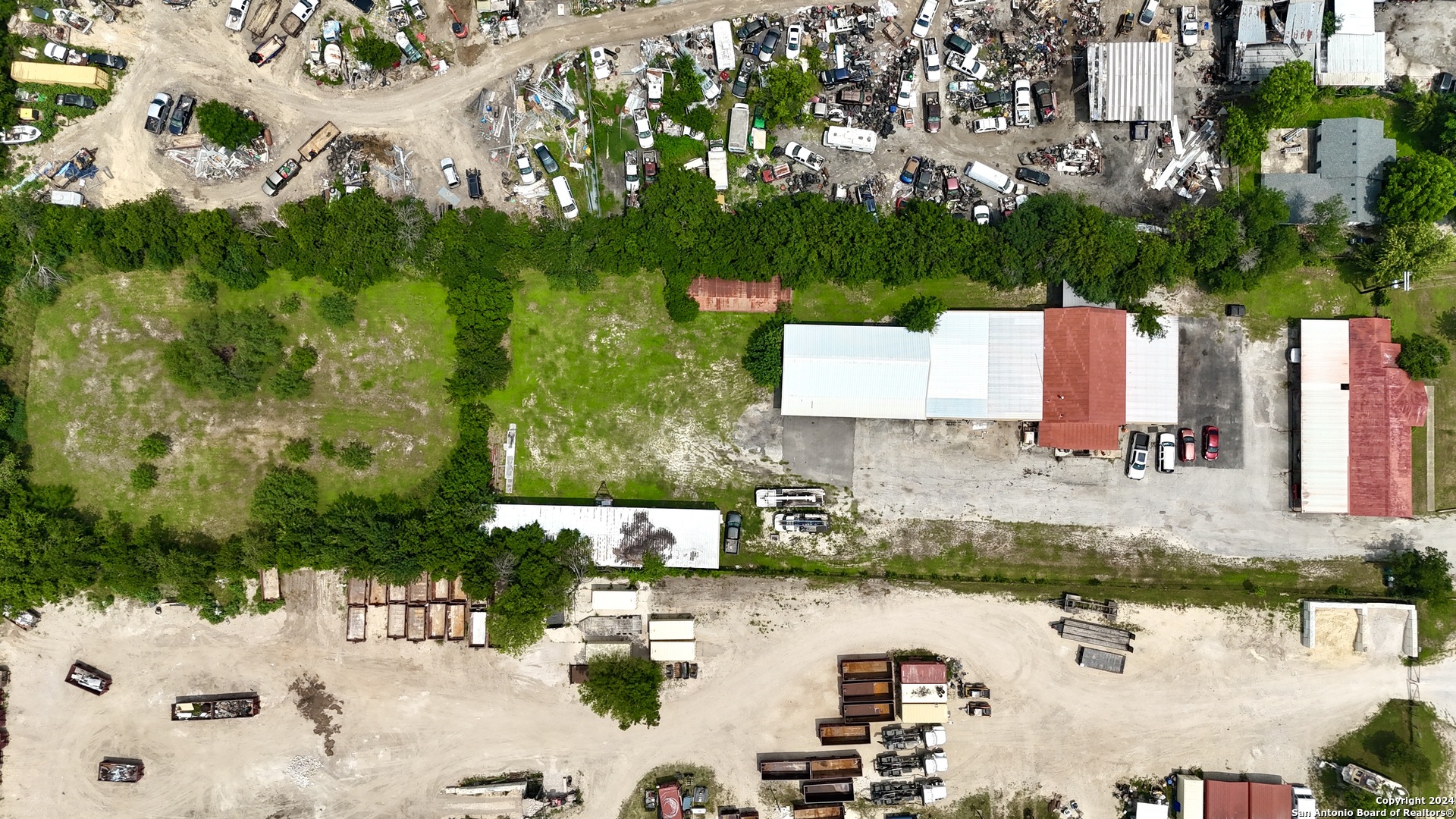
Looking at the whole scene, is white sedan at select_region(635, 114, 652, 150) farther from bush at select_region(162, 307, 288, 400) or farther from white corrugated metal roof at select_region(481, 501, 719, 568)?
bush at select_region(162, 307, 288, 400)

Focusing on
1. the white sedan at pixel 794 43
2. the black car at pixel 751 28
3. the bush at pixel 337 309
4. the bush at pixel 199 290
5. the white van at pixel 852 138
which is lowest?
the bush at pixel 337 309

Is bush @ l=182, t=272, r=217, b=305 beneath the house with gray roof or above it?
beneath

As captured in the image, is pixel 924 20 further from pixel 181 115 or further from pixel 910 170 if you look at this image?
pixel 181 115

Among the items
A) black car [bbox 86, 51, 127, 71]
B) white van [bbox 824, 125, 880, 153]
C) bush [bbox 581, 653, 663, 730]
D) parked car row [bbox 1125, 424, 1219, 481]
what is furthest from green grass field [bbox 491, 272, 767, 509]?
black car [bbox 86, 51, 127, 71]

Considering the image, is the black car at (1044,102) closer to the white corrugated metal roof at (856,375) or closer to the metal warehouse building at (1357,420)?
the white corrugated metal roof at (856,375)

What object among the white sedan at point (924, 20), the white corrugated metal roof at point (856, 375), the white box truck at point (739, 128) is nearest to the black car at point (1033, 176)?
the white sedan at point (924, 20)

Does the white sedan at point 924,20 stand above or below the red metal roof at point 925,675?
above

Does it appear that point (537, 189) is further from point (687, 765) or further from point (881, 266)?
point (687, 765)
